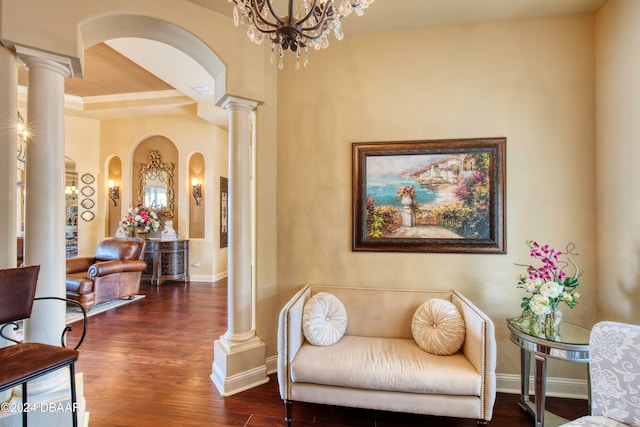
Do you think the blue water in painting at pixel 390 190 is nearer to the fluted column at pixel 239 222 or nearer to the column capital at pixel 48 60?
the fluted column at pixel 239 222

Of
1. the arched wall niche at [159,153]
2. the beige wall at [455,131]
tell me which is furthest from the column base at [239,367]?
the arched wall niche at [159,153]

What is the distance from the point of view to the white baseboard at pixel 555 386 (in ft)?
7.59

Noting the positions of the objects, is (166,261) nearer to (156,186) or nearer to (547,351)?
(156,186)

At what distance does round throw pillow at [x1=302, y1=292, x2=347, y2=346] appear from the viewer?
213 cm

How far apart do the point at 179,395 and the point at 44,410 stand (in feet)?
2.74

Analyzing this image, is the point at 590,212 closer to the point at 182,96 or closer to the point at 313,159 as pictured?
the point at 313,159

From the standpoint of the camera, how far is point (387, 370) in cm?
185

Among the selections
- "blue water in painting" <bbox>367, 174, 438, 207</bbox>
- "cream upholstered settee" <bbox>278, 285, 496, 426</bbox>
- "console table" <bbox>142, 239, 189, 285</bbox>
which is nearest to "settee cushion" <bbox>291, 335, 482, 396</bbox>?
"cream upholstered settee" <bbox>278, 285, 496, 426</bbox>

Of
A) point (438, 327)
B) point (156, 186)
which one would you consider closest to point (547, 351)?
point (438, 327)

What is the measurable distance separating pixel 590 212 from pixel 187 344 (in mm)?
4096

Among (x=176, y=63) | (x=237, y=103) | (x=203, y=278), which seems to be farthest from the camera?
(x=203, y=278)

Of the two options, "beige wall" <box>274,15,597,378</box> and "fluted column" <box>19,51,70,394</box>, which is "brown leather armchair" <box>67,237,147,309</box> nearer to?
"fluted column" <box>19,51,70,394</box>

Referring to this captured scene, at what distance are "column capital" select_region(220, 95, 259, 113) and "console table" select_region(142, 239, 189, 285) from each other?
434cm

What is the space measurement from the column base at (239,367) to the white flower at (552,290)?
87.5 inches
